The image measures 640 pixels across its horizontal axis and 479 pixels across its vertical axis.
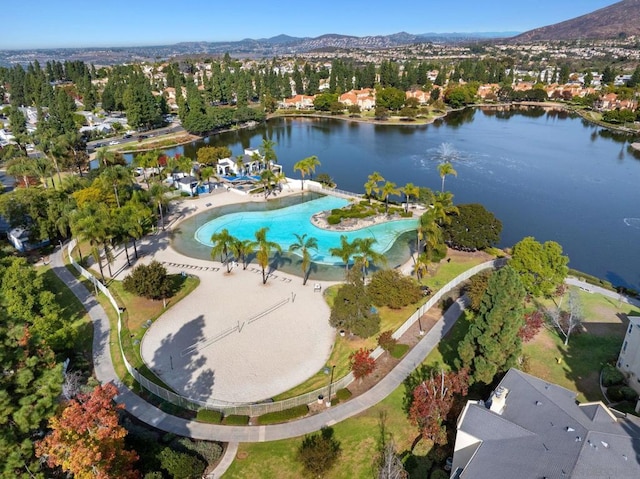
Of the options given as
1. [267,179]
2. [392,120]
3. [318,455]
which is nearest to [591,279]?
[318,455]

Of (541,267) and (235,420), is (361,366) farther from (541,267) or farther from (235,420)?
(541,267)

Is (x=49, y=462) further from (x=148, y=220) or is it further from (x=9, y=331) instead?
(x=148, y=220)

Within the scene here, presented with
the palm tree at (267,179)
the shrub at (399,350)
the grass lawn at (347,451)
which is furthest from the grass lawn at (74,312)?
the palm tree at (267,179)

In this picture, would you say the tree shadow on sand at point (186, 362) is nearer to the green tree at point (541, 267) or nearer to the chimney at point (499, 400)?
the chimney at point (499, 400)

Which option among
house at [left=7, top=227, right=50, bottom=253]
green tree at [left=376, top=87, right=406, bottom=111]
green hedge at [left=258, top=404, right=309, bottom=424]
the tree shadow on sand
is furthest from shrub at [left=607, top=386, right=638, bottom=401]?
green tree at [left=376, top=87, right=406, bottom=111]

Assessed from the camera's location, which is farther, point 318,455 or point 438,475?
point 318,455
